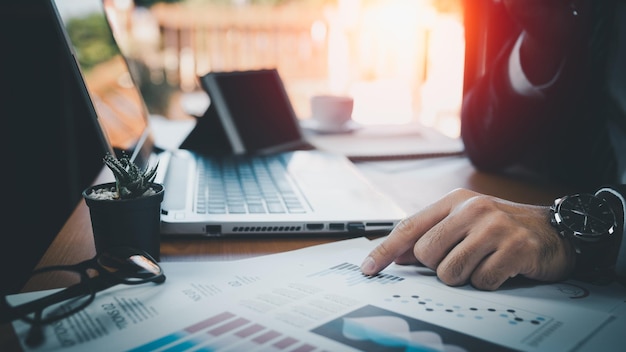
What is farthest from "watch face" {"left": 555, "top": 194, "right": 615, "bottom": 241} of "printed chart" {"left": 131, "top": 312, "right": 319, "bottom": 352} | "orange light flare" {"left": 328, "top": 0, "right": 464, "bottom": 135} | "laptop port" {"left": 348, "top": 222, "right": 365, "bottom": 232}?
"orange light flare" {"left": 328, "top": 0, "right": 464, "bottom": 135}

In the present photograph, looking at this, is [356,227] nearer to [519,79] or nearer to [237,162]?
[237,162]

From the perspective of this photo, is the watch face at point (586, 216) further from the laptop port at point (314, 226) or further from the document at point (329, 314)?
the laptop port at point (314, 226)

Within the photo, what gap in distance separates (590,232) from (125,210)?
485mm

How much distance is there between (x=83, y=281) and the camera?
19.7 inches

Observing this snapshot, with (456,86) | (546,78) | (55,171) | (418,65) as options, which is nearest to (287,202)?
(546,78)

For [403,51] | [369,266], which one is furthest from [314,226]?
[403,51]

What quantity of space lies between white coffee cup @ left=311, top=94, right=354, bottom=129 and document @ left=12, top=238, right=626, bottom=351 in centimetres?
87

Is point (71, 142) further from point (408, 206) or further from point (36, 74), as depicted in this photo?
point (408, 206)

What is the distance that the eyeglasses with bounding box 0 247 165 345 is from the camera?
445 mm

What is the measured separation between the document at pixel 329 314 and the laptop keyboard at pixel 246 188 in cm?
16

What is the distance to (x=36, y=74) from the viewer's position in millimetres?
1532

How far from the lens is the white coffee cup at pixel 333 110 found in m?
1.41

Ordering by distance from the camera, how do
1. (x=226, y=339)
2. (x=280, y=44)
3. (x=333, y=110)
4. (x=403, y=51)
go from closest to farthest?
(x=226, y=339), (x=333, y=110), (x=403, y=51), (x=280, y=44)

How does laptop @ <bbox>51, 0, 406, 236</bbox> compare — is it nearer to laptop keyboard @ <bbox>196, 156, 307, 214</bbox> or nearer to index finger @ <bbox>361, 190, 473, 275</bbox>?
laptop keyboard @ <bbox>196, 156, 307, 214</bbox>
